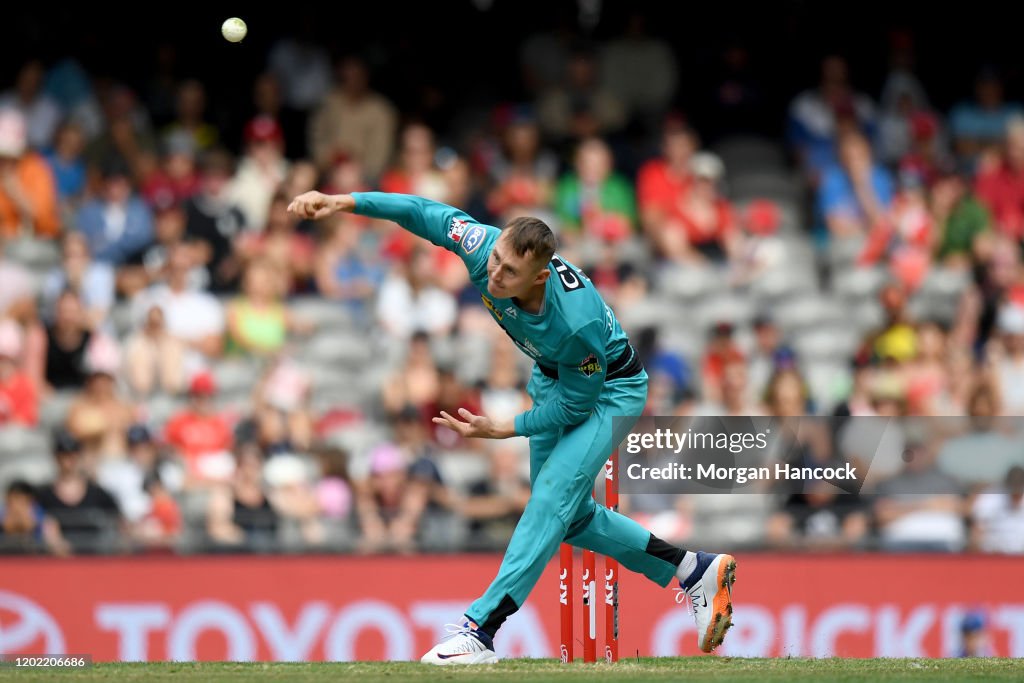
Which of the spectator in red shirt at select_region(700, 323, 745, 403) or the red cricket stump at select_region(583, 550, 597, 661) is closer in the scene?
the red cricket stump at select_region(583, 550, 597, 661)

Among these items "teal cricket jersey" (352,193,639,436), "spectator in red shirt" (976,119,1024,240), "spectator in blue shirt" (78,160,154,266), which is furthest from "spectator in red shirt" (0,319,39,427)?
"spectator in red shirt" (976,119,1024,240)

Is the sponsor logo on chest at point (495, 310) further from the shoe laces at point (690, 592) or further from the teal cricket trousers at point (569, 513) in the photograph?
the shoe laces at point (690, 592)

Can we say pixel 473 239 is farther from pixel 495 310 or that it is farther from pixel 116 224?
pixel 116 224

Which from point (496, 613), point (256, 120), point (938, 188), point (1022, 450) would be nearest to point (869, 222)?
point (938, 188)

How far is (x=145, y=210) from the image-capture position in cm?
1423

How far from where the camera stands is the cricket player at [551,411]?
7.11 m

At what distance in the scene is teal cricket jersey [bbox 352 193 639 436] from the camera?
7.13 m

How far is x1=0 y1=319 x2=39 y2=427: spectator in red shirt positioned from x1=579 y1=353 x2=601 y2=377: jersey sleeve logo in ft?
23.0

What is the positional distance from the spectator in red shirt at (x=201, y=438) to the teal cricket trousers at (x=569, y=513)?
5.04 m

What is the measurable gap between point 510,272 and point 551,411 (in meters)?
0.72

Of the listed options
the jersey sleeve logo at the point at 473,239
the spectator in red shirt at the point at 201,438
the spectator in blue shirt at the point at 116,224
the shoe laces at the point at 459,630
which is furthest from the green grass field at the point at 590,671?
the spectator in blue shirt at the point at 116,224

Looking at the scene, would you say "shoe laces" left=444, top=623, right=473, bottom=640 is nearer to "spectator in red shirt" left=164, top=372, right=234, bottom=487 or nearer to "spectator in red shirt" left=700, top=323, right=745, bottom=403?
"spectator in red shirt" left=164, top=372, right=234, bottom=487

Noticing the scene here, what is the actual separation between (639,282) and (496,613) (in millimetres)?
7408

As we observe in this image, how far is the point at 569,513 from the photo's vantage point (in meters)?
7.30
